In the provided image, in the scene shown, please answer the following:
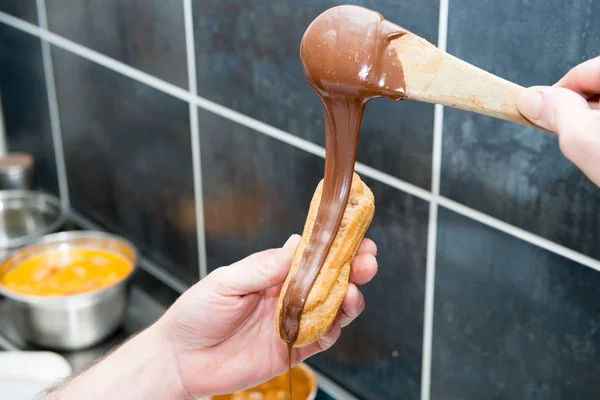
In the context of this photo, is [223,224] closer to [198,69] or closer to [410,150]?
[198,69]

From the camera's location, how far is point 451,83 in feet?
2.19

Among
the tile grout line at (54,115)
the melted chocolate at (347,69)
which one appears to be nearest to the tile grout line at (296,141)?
the melted chocolate at (347,69)

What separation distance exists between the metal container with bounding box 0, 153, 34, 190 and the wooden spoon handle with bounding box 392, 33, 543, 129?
3.75ft

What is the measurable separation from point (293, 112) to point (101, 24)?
488 mm

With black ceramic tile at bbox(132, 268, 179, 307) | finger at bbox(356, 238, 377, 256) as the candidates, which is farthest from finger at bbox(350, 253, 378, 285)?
black ceramic tile at bbox(132, 268, 179, 307)

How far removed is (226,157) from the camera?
1243mm

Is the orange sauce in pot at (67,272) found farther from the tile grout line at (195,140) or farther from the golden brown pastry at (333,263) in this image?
the golden brown pastry at (333,263)

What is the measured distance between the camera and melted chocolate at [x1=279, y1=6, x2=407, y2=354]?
26.7 inches

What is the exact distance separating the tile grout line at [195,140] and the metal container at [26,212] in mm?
367

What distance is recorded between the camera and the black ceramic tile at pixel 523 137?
2.52 ft

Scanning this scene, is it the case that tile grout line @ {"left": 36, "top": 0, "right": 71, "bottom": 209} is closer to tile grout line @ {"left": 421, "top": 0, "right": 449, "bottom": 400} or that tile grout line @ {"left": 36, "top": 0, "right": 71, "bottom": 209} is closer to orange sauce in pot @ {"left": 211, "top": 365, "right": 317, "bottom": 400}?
orange sauce in pot @ {"left": 211, "top": 365, "right": 317, "bottom": 400}

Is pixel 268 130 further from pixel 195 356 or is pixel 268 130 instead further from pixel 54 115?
pixel 54 115

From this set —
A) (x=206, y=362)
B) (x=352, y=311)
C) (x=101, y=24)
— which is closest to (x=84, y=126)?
(x=101, y=24)

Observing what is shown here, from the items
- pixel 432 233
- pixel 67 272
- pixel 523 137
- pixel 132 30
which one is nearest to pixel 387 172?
pixel 432 233
